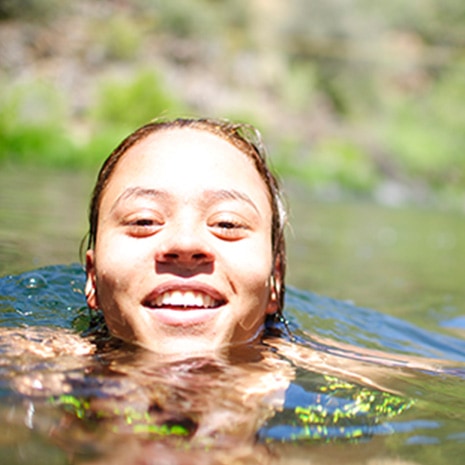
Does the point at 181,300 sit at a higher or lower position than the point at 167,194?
lower

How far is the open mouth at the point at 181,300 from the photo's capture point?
1773 millimetres

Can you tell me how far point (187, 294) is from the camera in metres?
1.78

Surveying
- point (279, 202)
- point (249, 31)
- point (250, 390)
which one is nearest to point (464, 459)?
point (250, 390)

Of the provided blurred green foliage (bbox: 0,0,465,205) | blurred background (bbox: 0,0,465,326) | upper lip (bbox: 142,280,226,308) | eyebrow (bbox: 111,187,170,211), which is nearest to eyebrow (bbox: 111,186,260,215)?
eyebrow (bbox: 111,187,170,211)

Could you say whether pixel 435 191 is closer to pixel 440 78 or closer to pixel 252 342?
pixel 440 78

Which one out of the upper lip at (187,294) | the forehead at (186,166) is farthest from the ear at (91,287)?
the upper lip at (187,294)

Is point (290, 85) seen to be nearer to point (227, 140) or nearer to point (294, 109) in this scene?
point (294, 109)

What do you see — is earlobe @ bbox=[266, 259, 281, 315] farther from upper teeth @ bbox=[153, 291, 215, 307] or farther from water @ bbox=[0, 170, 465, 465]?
upper teeth @ bbox=[153, 291, 215, 307]

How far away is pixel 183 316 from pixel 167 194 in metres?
0.35

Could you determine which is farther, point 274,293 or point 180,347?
point 274,293

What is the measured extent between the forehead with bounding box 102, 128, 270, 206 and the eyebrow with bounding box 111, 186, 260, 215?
0.6 inches

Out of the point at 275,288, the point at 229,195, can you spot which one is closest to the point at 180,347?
the point at 229,195

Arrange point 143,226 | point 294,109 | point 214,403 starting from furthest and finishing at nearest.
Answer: point 294,109
point 143,226
point 214,403

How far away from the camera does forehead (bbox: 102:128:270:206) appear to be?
191cm
